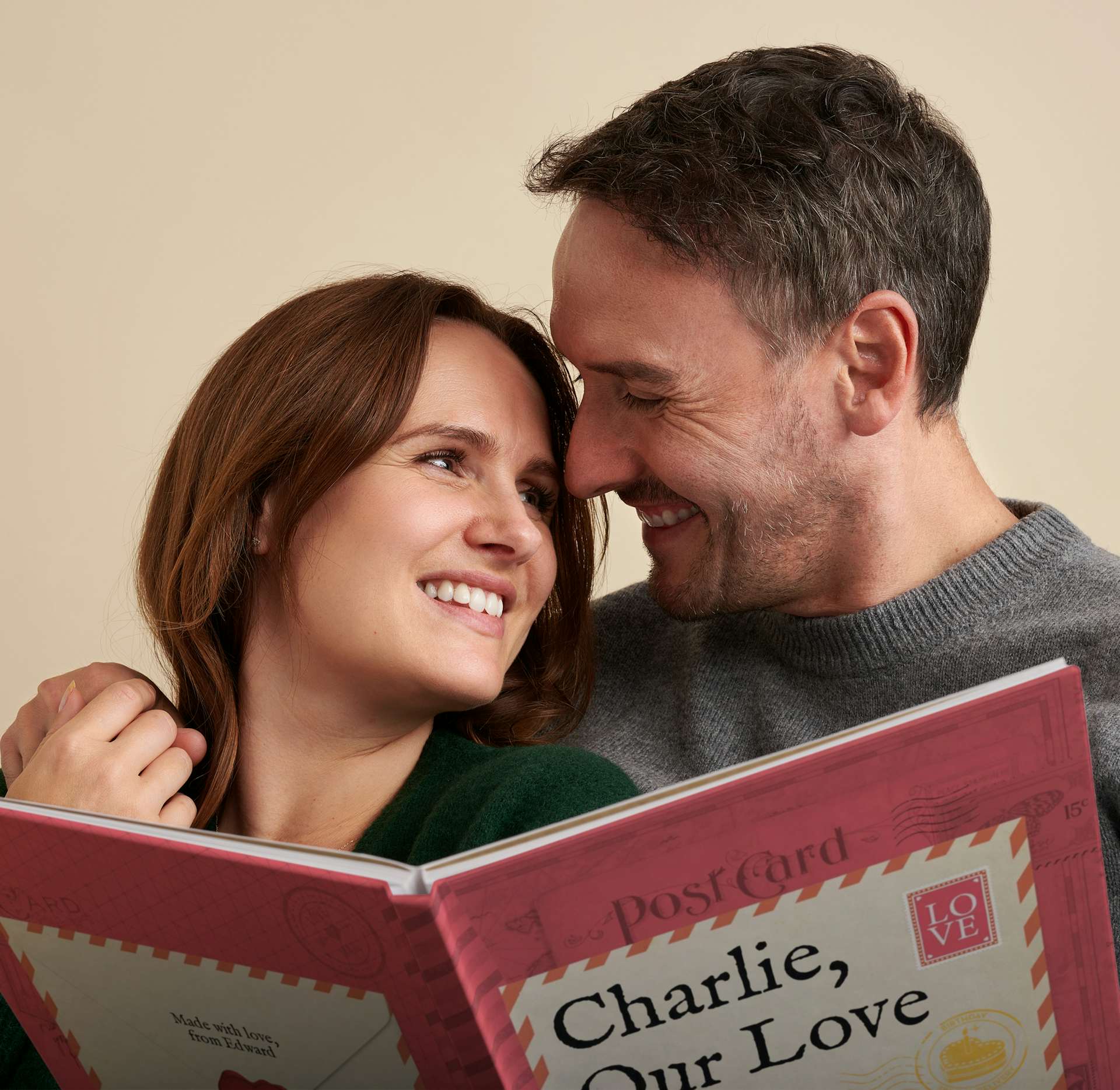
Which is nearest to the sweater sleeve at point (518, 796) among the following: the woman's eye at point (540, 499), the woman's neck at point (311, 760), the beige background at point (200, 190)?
the woman's neck at point (311, 760)

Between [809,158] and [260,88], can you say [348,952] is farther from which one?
[260,88]

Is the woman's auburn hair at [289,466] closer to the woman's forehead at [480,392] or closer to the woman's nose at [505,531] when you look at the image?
the woman's forehead at [480,392]

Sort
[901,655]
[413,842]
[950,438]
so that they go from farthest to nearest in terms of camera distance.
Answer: [950,438]
[901,655]
[413,842]

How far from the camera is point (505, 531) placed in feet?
5.04

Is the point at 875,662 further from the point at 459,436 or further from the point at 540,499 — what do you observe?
the point at 459,436

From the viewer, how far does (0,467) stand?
265cm

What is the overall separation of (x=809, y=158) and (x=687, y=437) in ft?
1.30

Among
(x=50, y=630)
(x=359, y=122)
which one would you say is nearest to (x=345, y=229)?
(x=359, y=122)

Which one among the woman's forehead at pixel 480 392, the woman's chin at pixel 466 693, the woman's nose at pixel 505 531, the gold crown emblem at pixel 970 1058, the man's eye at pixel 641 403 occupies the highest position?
the woman's forehead at pixel 480 392

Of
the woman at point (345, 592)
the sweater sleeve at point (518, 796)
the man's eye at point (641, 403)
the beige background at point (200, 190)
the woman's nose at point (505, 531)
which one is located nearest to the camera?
the sweater sleeve at point (518, 796)

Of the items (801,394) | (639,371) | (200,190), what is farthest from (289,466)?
(200,190)

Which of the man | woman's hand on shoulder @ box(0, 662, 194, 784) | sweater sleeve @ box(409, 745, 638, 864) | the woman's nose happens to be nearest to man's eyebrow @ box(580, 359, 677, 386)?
the man

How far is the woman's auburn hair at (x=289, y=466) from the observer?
152 centimetres

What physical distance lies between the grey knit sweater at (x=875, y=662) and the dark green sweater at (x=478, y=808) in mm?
262
